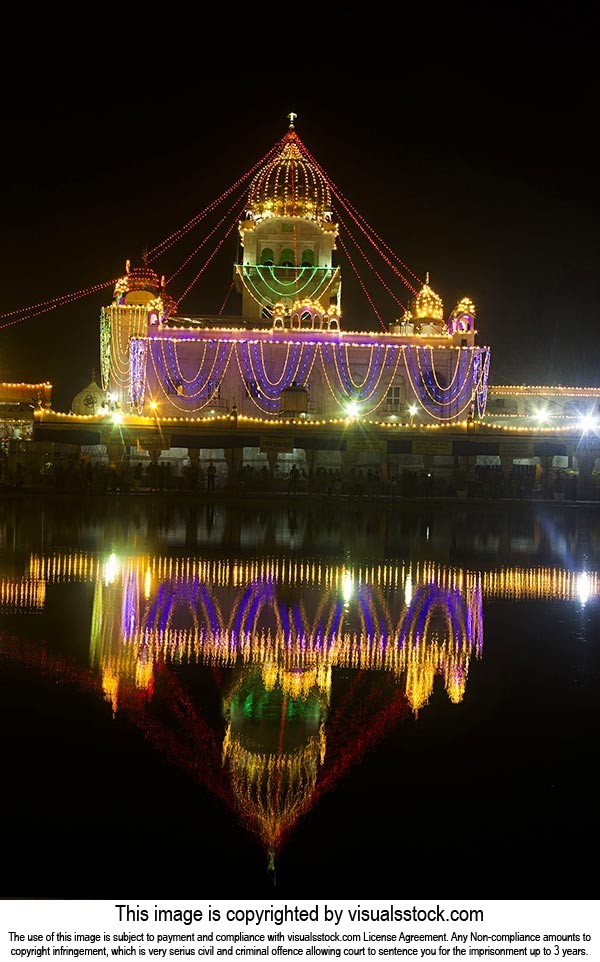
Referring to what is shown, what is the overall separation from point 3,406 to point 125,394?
6076 millimetres

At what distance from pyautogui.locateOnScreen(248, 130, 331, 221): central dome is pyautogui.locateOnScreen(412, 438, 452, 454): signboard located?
938 inches

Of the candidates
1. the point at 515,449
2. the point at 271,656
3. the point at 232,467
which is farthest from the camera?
the point at 515,449

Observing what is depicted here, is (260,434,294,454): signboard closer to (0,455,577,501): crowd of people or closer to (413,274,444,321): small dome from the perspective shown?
(0,455,577,501): crowd of people

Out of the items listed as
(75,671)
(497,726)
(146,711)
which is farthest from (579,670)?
(75,671)

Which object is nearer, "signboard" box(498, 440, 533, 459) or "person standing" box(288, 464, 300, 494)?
"person standing" box(288, 464, 300, 494)

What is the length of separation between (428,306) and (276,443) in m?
17.5

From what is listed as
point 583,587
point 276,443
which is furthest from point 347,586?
point 276,443

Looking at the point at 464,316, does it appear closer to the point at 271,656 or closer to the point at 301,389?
the point at 301,389

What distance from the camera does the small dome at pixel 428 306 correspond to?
149 feet

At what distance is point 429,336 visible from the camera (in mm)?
43281

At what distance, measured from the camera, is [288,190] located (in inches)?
2041

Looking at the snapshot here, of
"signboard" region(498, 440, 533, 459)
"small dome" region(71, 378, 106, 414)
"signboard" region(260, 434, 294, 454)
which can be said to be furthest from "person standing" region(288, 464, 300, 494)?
"small dome" region(71, 378, 106, 414)

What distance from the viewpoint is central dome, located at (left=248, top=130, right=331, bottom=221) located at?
51250 millimetres
